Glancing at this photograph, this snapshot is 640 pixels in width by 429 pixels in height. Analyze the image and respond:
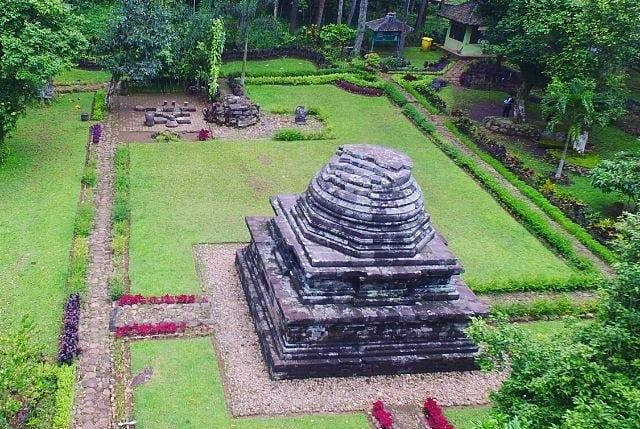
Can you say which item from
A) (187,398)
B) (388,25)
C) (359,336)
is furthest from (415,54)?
(187,398)

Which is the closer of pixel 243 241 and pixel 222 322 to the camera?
pixel 222 322

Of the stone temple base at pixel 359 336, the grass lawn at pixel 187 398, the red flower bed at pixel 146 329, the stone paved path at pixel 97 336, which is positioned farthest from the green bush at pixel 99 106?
the stone temple base at pixel 359 336

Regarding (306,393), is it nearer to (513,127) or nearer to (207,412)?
(207,412)

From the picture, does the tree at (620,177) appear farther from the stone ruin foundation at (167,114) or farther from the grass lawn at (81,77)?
the grass lawn at (81,77)

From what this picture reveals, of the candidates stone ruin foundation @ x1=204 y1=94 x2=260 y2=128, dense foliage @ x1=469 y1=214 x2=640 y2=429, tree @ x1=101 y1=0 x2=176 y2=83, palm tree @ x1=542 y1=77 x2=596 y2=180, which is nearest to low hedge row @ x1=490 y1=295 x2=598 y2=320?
dense foliage @ x1=469 y1=214 x2=640 y2=429

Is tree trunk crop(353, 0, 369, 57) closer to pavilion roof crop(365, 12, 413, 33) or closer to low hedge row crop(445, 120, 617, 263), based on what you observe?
pavilion roof crop(365, 12, 413, 33)

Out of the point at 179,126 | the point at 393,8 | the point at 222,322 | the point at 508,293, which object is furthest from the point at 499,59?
the point at 222,322
